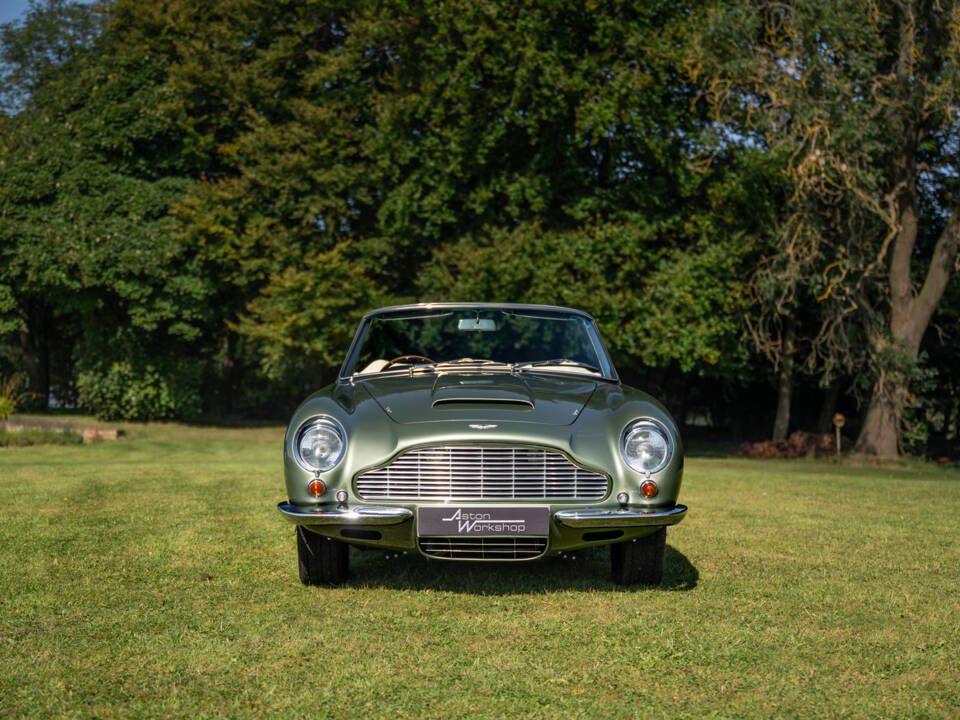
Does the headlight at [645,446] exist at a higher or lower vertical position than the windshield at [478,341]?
lower

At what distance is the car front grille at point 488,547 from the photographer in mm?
5062

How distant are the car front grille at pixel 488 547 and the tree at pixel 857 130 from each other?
1481 centimetres

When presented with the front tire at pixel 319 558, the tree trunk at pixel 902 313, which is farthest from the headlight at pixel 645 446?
the tree trunk at pixel 902 313

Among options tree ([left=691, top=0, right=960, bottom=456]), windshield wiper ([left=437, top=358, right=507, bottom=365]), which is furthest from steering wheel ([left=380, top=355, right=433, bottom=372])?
tree ([left=691, top=0, right=960, bottom=456])

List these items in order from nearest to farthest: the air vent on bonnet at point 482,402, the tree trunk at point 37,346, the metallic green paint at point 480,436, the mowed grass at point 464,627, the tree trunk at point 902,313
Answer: the mowed grass at point 464,627
the metallic green paint at point 480,436
the air vent on bonnet at point 482,402
the tree trunk at point 902,313
the tree trunk at point 37,346

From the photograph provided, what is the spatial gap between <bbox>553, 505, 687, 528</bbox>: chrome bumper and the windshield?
55.7 inches

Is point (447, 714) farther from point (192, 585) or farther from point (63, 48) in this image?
point (63, 48)

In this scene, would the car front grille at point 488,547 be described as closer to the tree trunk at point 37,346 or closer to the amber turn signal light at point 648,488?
the amber turn signal light at point 648,488

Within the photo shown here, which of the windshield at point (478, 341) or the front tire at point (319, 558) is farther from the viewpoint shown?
the windshield at point (478, 341)

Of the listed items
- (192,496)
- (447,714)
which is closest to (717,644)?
(447,714)

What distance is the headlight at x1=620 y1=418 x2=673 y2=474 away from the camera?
17.1 feet

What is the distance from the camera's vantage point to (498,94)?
838 inches

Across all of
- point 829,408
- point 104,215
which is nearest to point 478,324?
point 104,215

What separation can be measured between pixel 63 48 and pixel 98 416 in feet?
43.9
